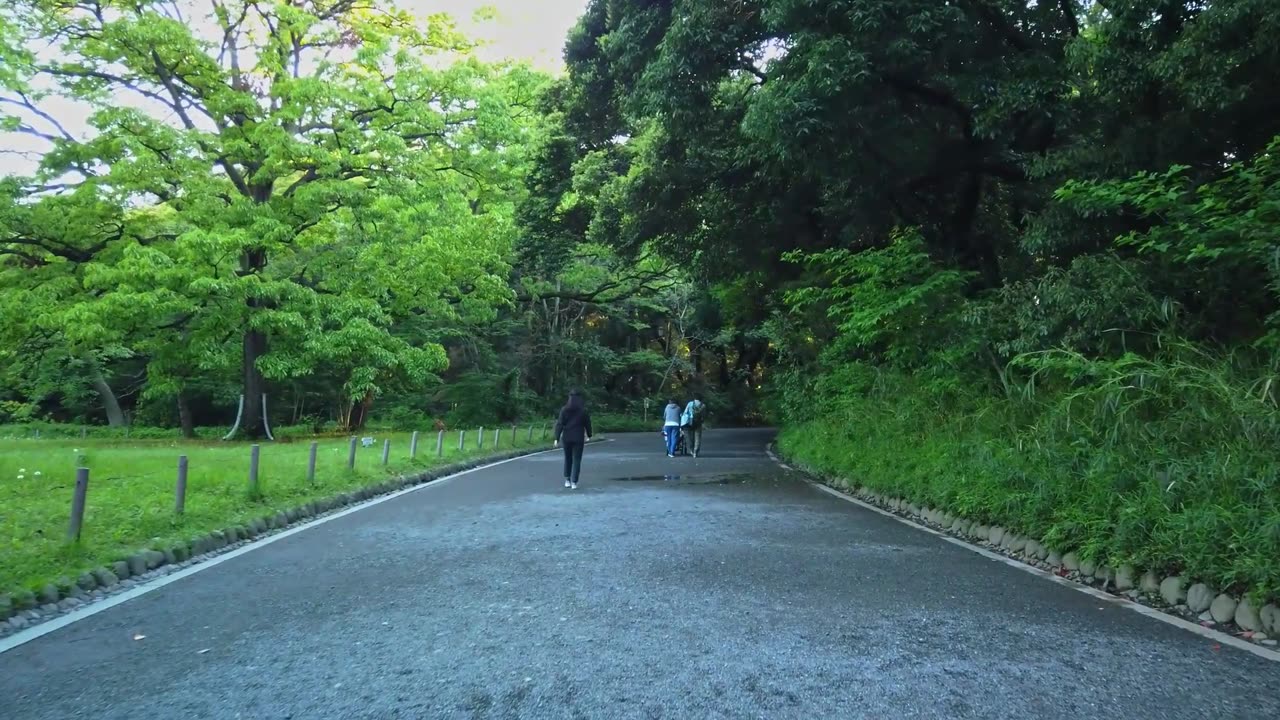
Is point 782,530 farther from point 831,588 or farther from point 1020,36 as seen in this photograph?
point 1020,36

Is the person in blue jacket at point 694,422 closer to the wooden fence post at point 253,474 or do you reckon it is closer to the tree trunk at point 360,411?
the wooden fence post at point 253,474

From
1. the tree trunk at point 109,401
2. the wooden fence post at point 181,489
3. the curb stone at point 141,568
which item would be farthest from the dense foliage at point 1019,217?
the tree trunk at point 109,401

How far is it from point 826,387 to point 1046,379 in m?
9.00

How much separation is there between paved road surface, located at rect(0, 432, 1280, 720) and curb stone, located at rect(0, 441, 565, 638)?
0.45m

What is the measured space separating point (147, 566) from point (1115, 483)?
27.9ft

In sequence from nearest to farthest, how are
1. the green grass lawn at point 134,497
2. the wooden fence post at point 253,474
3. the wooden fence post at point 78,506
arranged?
the green grass lawn at point 134,497
the wooden fence post at point 78,506
the wooden fence post at point 253,474

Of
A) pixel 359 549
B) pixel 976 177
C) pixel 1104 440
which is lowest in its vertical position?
pixel 359 549

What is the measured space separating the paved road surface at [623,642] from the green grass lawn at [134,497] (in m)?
0.94

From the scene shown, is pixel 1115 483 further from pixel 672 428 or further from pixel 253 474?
pixel 672 428

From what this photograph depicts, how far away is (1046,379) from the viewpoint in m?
10.9

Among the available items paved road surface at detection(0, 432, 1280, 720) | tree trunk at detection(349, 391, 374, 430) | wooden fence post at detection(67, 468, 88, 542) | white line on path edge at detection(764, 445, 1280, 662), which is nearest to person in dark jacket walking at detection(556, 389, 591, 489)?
paved road surface at detection(0, 432, 1280, 720)

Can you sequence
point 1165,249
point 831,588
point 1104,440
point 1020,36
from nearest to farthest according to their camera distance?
point 831,588
point 1104,440
point 1165,249
point 1020,36

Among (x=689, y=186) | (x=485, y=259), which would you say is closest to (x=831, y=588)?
(x=689, y=186)

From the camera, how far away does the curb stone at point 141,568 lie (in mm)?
5902
